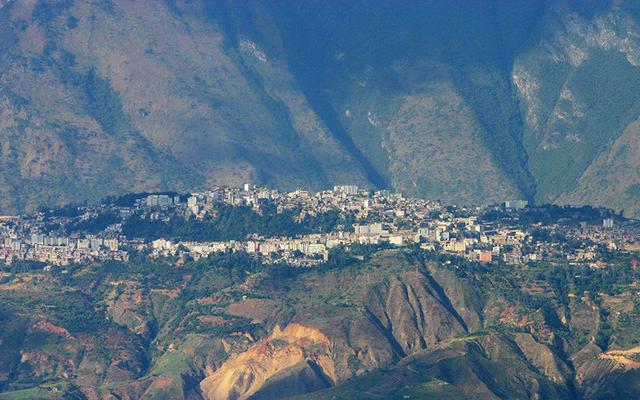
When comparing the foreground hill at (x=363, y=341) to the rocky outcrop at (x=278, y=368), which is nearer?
the foreground hill at (x=363, y=341)

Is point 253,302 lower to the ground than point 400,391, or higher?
higher

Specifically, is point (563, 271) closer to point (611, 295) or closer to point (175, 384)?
point (611, 295)

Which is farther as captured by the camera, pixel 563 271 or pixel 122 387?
pixel 563 271

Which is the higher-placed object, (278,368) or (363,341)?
(363,341)

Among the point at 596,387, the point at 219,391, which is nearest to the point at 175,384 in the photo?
the point at 219,391

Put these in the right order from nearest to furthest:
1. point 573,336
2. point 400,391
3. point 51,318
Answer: point 400,391
point 573,336
point 51,318

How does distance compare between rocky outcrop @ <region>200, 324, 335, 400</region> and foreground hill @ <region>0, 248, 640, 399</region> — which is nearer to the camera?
foreground hill @ <region>0, 248, 640, 399</region>

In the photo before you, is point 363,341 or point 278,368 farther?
point 363,341

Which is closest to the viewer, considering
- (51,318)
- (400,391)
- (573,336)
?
(400,391)
